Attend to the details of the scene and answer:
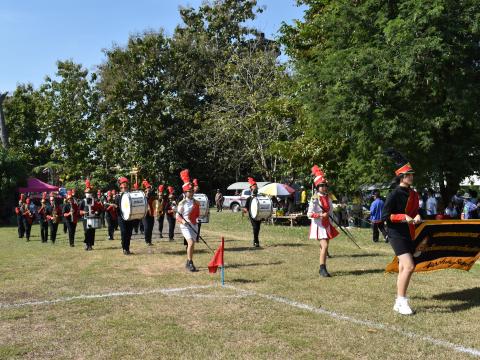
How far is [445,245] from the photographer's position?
8102 mm

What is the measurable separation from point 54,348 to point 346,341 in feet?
10.4

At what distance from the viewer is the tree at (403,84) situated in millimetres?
16547

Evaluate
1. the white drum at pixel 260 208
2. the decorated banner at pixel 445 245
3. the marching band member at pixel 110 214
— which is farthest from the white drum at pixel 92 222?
the decorated banner at pixel 445 245

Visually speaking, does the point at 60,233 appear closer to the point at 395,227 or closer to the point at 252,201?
the point at 252,201

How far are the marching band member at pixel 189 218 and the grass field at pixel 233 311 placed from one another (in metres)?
0.42

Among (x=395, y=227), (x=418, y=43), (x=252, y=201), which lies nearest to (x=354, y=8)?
(x=418, y=43)

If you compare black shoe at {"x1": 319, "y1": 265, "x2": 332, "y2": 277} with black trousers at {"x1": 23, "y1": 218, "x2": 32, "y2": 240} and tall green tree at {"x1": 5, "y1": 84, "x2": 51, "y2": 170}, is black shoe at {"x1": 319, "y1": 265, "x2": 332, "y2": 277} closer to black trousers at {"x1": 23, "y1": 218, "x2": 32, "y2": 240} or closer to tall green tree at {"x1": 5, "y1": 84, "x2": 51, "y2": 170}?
black trousers at {"x1": 23, "y1": 218, "x2": 32, "y2": 240}

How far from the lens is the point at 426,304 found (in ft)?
25.2

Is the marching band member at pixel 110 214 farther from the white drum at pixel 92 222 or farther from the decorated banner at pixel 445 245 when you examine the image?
the decorated banner at pixel 445 245

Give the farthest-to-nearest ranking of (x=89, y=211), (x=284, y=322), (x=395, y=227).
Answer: (x=89, y=211) < (x=395, y=227) < (x=284, y=322)

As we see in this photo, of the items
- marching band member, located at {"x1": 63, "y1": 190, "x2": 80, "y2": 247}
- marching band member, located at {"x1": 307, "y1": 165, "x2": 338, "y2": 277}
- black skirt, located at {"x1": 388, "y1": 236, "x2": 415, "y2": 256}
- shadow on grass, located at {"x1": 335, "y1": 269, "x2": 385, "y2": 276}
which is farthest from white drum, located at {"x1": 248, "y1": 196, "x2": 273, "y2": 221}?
black skirt, located at {"x1": 388, "y1": 236, "x2": 415, "y2": 256}

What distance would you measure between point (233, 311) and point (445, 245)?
3.35 metres

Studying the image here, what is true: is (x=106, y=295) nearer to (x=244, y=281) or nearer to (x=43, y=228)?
(x=244, y=281)

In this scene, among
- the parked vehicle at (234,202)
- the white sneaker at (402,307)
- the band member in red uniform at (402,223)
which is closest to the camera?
the white sneaker at (402,307)
